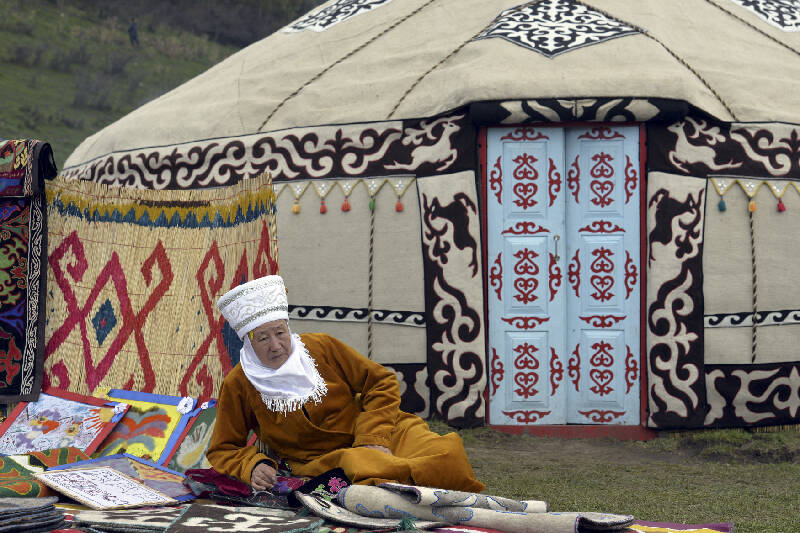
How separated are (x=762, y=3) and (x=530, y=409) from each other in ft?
9.32

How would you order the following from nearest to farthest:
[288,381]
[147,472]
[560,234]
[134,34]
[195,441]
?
[288,381], [147,472], [195,441], [560,234], [134,34]

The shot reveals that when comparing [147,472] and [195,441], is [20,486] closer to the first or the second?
[147,472]

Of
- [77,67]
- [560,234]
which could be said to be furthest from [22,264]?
[77,67]

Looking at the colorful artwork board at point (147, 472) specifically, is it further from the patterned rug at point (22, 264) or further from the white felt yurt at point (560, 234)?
the white felt yurt at point (560, 234)

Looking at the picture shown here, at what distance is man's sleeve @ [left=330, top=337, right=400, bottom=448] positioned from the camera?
2.96 meters

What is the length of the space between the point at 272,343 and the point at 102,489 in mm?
660

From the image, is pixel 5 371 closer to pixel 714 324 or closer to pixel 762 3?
pixel 714 324

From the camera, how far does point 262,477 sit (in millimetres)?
2869

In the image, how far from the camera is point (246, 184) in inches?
144

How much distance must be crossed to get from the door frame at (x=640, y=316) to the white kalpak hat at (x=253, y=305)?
6.66 ft

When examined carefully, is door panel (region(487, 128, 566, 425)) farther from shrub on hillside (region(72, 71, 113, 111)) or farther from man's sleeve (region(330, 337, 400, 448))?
shrub on hillside (region(72, 71, 113, 111))

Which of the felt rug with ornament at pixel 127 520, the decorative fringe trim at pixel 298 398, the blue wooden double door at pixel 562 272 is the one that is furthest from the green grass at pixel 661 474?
the felt rug with ornament at pixel 127 520

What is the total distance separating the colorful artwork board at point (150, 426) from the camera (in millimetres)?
3566

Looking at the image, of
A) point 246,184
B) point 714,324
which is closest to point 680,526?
point 246,184
